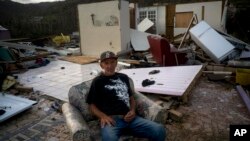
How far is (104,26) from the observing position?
32.1ft

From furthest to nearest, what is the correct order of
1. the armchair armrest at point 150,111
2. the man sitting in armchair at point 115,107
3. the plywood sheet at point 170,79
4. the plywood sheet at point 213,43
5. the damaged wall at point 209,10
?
the damaged wall at point 209,10 → the plywood sheet at point 213,43 → the plywood sheet at point 170,79 → the armchair armrest at point 150,111 → the man sitting in armchair at point 115,107

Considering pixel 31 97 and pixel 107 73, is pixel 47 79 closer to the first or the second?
pixel 31 97

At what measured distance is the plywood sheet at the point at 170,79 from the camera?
472 centimetres

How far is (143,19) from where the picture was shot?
17.6 meters

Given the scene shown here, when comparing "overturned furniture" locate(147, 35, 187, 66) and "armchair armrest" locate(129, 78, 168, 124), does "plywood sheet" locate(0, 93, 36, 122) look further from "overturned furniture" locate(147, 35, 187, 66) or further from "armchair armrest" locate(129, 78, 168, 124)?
"overturned furniture" locate(147, 35, 187, 66)

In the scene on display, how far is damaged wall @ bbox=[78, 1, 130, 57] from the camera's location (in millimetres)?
9398

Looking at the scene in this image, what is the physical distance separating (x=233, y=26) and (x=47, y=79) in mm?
13347

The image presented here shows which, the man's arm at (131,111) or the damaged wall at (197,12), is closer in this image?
the man's arm at (131,111)

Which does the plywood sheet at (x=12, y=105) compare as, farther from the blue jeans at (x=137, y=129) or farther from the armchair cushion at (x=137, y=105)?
the blue jeans at (x=137, y=129)

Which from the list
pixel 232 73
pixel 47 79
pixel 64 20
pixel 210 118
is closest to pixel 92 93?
pixel 210 118

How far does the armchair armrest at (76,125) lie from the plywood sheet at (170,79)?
2273 millimetres

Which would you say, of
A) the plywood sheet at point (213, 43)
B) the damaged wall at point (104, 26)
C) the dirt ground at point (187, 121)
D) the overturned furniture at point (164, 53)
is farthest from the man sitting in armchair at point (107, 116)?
the damaged wall at point (104, 26)

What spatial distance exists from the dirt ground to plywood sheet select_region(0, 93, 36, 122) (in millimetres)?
164

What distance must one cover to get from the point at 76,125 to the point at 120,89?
0.76 metres
